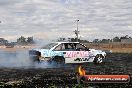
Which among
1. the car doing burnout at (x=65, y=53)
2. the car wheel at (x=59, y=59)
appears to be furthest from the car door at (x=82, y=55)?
the car wheel at (x=59, y=59)

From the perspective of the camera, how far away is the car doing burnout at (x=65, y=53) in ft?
62.7

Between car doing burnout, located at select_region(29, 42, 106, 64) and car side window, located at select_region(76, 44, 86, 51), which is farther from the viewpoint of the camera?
car side window, located at select_region(76, 44, 86, 51)

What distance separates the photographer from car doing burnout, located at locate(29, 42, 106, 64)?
1911 centimetres

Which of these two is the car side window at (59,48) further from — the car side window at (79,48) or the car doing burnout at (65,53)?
the car side window at (79,48)

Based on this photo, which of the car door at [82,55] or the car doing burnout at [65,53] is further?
the car door at [82,55]

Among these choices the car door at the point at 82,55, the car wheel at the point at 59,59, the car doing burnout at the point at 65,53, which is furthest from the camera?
the car door at the point at 82,55

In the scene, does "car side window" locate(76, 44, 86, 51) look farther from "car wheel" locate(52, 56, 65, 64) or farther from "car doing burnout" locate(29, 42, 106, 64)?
"car wheel" locate(52, 56, 65, 64)

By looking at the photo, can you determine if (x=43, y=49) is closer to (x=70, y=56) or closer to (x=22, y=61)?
(x=70, y=56)

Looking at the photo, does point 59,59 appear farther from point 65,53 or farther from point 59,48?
point 59,48

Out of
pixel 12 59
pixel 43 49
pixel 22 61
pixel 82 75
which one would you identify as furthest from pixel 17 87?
pixel 12 59

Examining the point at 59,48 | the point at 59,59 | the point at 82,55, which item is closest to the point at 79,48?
the point at 82,55

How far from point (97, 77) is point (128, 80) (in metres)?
1.03

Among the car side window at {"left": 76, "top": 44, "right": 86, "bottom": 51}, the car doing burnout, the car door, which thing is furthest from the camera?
the car side window at {"left": 76, "top": 44, "right": 86, "bottom": 51}

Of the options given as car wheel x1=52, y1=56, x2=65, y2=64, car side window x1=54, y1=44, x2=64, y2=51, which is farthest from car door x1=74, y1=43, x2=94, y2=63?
car side window x1=54, y1=44, x2=64, y2=51
